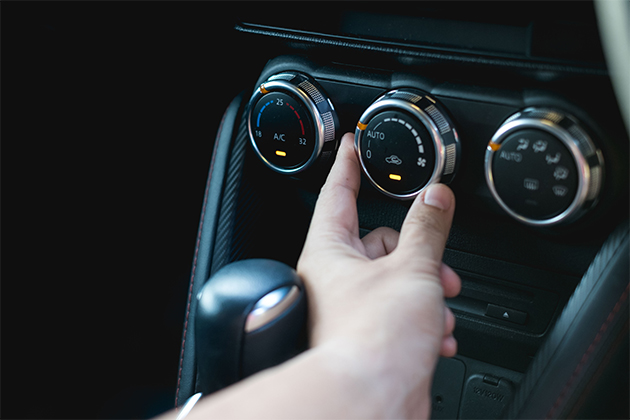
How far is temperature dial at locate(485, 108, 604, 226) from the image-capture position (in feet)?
2.03

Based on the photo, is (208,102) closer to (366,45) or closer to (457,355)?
(366,45)

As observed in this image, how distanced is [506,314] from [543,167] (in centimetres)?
27

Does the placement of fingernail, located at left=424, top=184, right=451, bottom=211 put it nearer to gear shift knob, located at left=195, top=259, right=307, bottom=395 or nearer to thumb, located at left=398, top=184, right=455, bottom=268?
thumb, located at left=398, top=184, right=455, bottom=268

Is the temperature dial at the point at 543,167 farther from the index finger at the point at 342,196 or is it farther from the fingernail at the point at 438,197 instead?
the index finger at the point at 342,196

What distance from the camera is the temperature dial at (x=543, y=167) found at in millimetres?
620

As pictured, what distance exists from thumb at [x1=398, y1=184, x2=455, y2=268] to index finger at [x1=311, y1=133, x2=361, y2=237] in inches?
3.3

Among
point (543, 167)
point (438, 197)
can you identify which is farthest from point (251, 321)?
point (543, 167)

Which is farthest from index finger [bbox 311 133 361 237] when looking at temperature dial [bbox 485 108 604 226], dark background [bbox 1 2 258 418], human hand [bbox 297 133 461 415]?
dark background [bbox 1 2 258 418]

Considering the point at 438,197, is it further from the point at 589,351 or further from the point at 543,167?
the point at 589,351

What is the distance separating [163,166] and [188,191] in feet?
0.24

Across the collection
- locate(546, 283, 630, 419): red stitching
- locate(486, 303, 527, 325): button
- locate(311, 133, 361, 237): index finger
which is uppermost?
locate(311, 133, 361, 237): index finger

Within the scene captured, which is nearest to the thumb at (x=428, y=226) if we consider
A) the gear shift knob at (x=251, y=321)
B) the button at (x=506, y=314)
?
the gear shift knob at (x=251, y=321)

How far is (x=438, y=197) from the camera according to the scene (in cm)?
66

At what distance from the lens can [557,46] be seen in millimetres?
631
